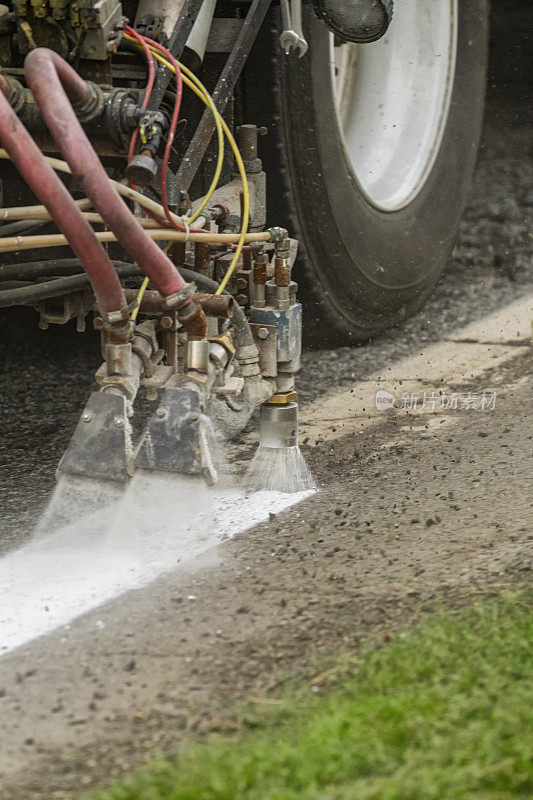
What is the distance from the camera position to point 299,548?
2207 mm

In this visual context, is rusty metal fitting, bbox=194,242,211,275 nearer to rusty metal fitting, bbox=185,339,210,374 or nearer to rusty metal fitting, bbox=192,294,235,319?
rusty metal fitting, bbox=192,294,235,319

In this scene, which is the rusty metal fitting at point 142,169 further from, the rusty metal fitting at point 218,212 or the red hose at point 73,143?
the rusty metal fitting at point 218,212

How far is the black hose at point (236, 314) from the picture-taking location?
244cm

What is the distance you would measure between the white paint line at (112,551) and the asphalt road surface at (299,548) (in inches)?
1.6

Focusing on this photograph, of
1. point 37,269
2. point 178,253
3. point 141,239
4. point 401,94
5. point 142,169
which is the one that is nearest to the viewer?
point 141,239

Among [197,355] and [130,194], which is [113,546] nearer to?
[197,355]

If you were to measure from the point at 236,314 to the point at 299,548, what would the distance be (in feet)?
1.80

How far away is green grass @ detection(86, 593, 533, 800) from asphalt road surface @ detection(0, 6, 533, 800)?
0.26ft

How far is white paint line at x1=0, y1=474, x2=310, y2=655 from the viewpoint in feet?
6.60

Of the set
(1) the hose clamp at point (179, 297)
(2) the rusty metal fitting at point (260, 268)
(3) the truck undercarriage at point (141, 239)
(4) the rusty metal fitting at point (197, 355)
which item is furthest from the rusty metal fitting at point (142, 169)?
(2) the rusty metal fitting at point (260, 268)

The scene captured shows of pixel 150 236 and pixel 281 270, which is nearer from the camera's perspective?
pixel 150 236

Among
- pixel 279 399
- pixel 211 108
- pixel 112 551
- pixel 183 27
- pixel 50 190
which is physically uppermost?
pixel 183 27

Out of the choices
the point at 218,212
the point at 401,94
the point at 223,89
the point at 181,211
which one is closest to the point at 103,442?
the point at 181,211

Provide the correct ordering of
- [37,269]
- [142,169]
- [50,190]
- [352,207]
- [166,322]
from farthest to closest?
[352,207] < [37,269] < [166,322] < [142,169] < [50,190]
